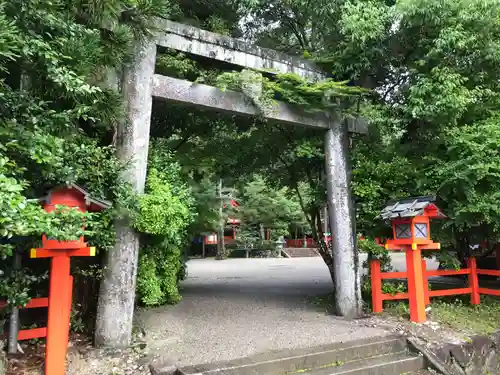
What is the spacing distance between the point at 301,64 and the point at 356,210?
3283 mm

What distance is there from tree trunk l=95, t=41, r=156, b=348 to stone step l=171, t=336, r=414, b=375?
49.2 inches

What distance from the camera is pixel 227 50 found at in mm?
7102

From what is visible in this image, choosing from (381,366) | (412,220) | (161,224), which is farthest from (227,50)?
(381,366)

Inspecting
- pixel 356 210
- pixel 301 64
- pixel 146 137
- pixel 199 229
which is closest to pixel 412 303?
pixel 356 210

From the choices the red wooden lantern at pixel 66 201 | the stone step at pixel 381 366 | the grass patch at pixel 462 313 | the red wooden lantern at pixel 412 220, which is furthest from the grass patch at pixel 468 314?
the red wooden lantern at pixel 66 201

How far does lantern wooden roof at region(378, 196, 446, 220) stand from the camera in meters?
7.00

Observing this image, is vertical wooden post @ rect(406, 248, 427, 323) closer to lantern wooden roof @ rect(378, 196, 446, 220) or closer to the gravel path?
lantern wooden roof @ rect(378, 196, 446, 220)

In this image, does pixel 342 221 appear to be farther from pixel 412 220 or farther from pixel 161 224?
pixel 161 224

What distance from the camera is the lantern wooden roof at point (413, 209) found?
7.00m

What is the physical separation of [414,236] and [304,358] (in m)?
3.20

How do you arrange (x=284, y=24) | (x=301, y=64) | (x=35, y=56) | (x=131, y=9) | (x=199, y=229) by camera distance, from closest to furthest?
(x=35, y=56)
(x=131, y=9)
(x=301, y=64)
(x=199, y=229)
(x=284, y=24)

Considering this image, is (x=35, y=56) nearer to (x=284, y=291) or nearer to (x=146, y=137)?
(x=146, y=137)

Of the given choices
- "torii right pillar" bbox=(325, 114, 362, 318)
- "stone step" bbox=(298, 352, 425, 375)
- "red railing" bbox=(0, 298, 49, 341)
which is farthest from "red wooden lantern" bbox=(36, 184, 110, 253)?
"torii right pillar" bbox=(325, 114, 362, 318)

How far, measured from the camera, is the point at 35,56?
4.10m
